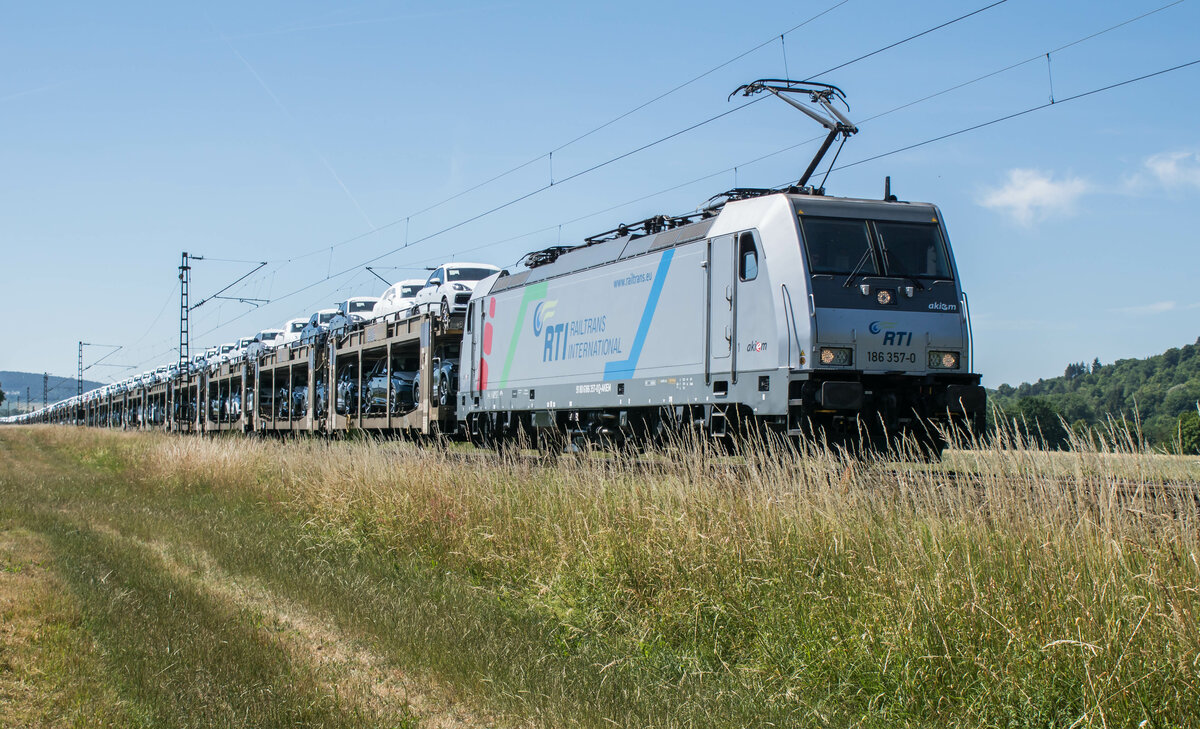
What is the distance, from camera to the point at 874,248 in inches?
500

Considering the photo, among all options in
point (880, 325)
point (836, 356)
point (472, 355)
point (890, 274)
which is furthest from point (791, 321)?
point (472, 355)

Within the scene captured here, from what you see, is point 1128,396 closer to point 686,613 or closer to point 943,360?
point 686,613

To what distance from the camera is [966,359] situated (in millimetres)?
12617

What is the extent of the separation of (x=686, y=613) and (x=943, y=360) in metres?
7.29

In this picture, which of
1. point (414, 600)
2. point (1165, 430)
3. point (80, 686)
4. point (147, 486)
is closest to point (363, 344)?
point (147, 486)

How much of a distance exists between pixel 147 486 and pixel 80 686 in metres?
12.8

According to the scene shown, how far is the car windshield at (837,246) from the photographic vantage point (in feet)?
40.3

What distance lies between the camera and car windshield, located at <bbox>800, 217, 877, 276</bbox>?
12281mm

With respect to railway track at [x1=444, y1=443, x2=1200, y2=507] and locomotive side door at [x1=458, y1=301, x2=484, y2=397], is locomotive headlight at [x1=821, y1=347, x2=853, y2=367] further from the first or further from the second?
locomotive side door at [x1=458, y1=301, x2=484, y2=397]

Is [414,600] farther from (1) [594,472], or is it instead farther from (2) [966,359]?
(2) [966,359]

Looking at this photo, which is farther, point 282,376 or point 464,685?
point 282,376

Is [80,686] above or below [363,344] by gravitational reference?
below

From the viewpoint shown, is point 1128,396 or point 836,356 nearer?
point 1128,396

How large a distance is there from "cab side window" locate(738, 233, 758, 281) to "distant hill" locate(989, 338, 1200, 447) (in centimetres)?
347
